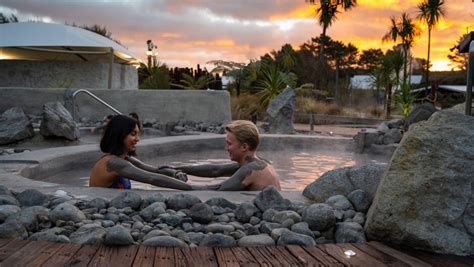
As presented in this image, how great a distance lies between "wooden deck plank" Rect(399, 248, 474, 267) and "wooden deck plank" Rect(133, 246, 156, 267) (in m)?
1.17

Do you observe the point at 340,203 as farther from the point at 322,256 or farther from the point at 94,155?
the point at 94,155

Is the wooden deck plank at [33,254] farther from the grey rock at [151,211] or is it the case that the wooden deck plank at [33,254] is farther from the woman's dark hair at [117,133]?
the woman's dark hair at [117,133]

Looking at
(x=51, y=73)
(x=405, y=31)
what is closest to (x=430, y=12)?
(x=405, y=31)

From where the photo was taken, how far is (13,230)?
2.43 metres

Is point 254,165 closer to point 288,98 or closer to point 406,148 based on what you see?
point 406,148

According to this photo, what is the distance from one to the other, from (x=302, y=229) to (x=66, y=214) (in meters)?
1.24

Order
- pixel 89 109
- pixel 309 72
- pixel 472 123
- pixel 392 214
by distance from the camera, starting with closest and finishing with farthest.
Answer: pixel 392 214 < pixel 472 123 < pixel 89 109 < pixel 309 72

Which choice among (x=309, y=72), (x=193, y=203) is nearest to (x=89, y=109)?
(x=193, y=203)

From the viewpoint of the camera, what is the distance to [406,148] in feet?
8.43

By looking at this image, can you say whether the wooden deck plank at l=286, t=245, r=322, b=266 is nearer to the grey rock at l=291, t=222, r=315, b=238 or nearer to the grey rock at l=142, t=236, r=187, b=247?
the grey rock at l=291, t=222, r=315, b=238

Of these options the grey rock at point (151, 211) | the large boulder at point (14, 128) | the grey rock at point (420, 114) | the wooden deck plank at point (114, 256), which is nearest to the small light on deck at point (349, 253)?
the wooden deck plank at point (114, 256)

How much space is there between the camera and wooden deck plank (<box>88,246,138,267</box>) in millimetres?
2066

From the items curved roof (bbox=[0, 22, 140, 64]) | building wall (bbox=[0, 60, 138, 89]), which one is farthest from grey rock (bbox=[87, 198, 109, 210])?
building wall (bbox=[0, 60, 138, 89])

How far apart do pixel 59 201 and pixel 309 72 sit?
94.4ft
